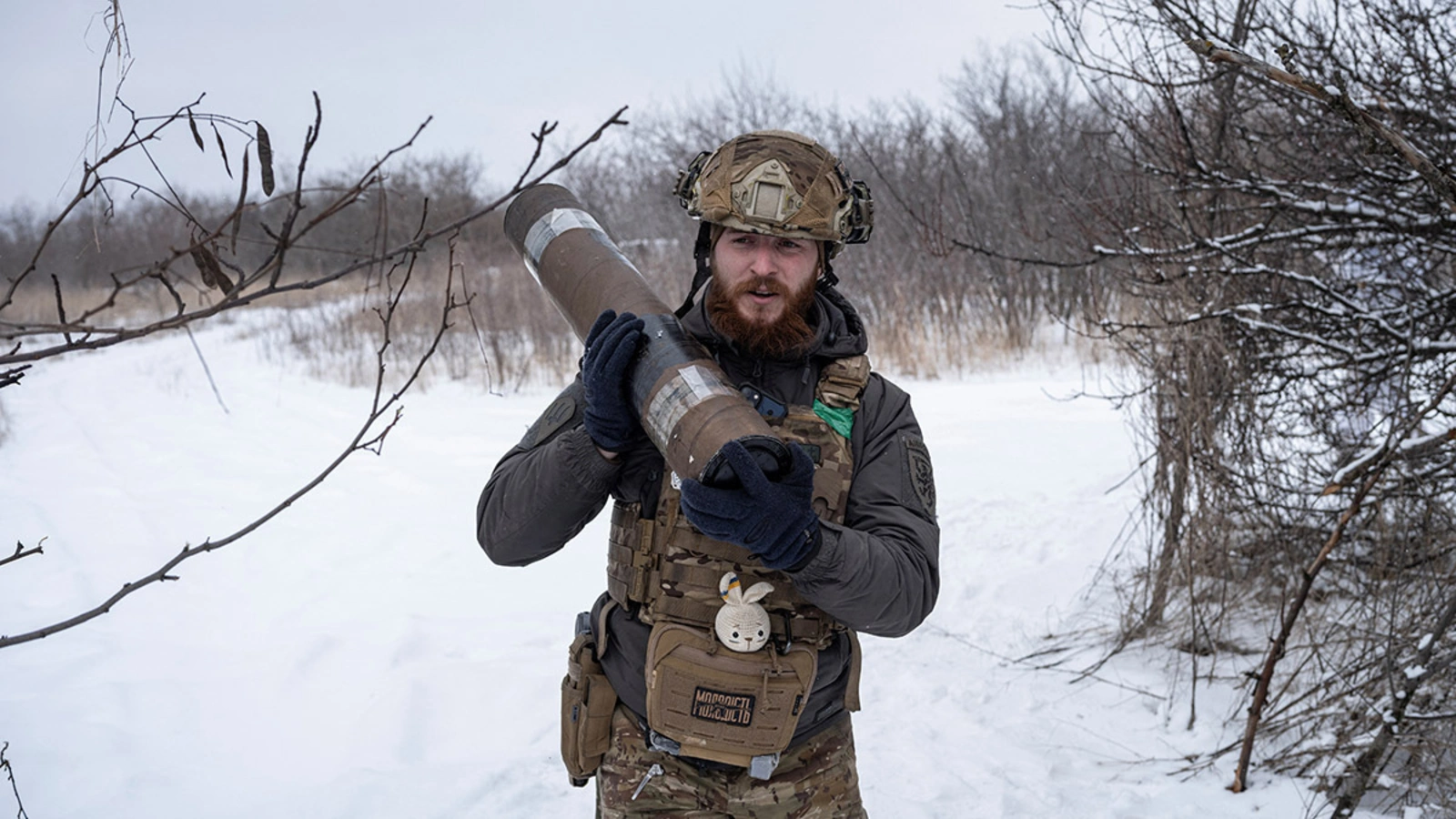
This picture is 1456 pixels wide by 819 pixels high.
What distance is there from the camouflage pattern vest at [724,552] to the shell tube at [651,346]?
0.71ft

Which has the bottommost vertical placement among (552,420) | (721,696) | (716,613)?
(721,696)

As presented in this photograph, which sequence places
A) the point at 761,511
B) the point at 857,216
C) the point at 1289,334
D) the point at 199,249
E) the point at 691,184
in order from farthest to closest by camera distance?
the point at 1289,334
the point at 691,184
the point at 857,216
the point at 761,511
the point at 199,249

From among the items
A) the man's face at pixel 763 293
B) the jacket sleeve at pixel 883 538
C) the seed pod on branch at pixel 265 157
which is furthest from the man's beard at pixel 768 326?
the seed pod on branch at pixel 265 157

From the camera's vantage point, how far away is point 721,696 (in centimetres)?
209

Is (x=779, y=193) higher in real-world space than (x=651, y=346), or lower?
higher

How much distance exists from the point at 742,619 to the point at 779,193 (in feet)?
3.16

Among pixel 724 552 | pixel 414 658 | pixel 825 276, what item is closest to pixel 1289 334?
pixel 825 276

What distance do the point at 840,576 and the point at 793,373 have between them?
23.4 inches

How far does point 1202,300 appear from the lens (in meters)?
4.79

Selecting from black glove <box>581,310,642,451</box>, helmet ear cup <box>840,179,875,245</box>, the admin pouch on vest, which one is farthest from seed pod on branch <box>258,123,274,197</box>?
helmet ear cup <box>840,179,875,245</box>

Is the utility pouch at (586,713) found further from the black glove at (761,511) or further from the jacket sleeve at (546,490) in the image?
the black glove at (761,511)

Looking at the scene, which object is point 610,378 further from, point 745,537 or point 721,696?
point 721,696

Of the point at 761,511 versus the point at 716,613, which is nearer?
the point at 761,511

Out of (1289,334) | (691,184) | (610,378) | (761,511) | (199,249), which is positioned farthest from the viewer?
(1289,334)
